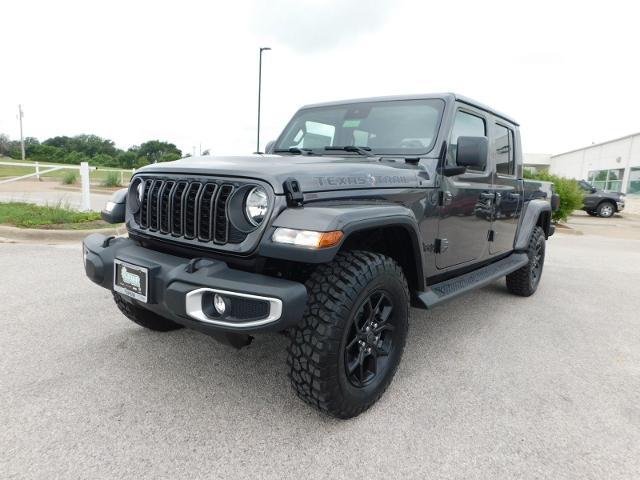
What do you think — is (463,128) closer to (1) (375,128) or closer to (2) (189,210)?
(1) (375,128)

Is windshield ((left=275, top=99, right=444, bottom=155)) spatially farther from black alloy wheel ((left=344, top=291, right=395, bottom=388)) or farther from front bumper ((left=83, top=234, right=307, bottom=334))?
front bumper ((left=83, top=234, right=307, bottom=334))

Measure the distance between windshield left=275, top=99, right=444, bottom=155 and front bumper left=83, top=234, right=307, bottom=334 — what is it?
152 cm

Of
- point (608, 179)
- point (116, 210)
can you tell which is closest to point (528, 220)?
point (116, 210)

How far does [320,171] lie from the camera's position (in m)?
2.22

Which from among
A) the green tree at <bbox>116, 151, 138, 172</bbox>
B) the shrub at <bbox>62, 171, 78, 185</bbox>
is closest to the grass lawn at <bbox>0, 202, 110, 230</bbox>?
the shrub at <bbox>62, 171, 78, 185</bbox>

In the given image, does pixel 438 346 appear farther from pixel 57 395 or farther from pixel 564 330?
pixel 57 395

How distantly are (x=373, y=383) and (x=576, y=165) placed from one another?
40482 mm

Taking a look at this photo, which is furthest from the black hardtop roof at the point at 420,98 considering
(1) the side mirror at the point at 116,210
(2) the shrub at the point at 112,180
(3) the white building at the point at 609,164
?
(3) the white building at the point at 609,164

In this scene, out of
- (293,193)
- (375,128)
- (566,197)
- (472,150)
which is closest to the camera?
(293,193)

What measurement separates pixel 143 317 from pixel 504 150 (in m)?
3.52

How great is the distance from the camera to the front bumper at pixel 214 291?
182 centimetres

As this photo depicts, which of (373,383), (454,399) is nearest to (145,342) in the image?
(373,383)

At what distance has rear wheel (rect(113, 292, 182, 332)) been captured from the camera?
2.92 meters

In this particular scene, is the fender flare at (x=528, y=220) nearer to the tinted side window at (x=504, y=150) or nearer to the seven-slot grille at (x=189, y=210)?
the tinted side window at (x=504, y=150)
